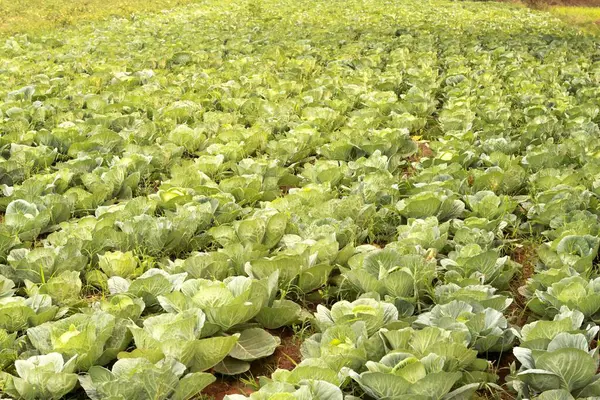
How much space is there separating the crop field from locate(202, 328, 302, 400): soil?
0.01 metres

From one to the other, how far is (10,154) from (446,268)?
14.0 feet

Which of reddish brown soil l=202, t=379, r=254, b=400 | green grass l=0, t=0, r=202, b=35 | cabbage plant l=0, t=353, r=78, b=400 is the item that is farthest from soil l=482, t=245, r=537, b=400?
green grass l=0, t=0, r=202, b=35

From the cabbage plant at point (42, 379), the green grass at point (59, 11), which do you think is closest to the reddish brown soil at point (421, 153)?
the cabbage plant at point (42, 379)

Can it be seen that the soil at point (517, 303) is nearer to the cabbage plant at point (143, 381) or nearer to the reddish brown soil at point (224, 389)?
the reddish brown soil at point (224, 389)

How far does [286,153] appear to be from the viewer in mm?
5855

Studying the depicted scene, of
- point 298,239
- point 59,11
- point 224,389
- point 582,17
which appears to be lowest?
point 582,17

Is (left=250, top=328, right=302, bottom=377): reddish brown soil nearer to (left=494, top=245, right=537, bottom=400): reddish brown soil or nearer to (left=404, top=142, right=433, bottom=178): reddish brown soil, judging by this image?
(left=494, top=245, right=537, bottom=400): reddish brown soil

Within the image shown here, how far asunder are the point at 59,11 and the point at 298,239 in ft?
59.9

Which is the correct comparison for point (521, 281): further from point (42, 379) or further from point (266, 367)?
point (42, 379)

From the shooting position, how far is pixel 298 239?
Result: 3.97 m

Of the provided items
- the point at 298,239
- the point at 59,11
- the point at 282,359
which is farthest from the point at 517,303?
the point at 59,11

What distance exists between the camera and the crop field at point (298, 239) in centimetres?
276

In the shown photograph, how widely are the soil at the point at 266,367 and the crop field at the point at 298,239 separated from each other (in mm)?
11

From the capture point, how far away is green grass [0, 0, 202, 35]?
16.5 meters
